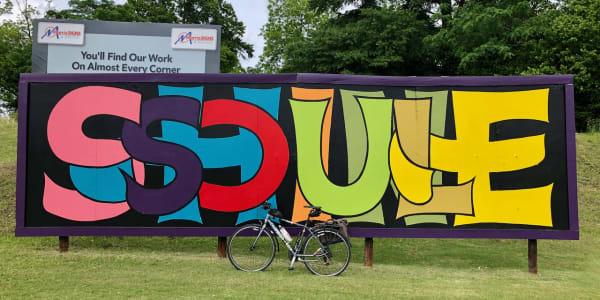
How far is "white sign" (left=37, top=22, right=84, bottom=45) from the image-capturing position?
35.3ft

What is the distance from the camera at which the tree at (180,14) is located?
34781 millimetres

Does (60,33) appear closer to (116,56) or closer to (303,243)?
(116,56)

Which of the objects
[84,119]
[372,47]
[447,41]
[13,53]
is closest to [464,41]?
[447,41]

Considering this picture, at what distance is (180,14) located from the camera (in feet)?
129

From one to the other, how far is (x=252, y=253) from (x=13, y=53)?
105 ft

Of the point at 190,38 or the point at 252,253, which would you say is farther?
the point at 190,38

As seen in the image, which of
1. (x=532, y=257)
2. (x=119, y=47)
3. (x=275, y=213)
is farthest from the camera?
(x=119, y=47)

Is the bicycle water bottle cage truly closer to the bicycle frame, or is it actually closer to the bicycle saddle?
the bicycle frame

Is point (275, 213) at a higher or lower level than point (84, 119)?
lower

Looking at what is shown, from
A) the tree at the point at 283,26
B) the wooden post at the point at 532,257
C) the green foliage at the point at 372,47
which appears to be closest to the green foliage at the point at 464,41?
the green foliage at the point at 372,47

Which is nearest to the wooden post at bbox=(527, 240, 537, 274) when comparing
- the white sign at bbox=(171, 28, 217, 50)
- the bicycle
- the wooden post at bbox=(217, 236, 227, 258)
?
the bicycle

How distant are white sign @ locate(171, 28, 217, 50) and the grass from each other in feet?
14.1

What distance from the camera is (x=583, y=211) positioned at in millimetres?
13992

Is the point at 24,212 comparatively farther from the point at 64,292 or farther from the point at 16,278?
the point at 64,292
